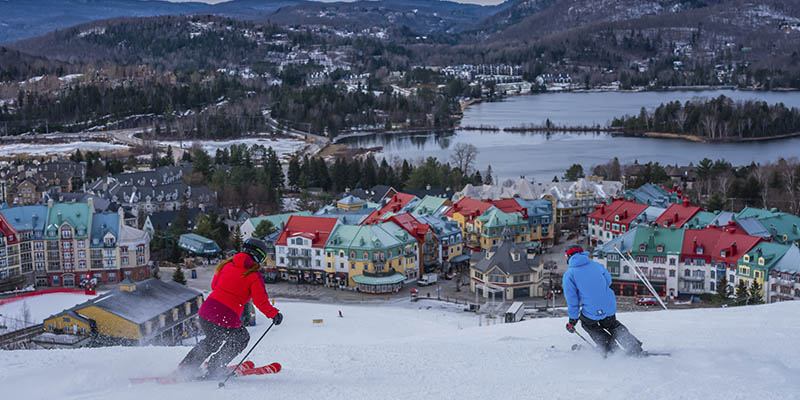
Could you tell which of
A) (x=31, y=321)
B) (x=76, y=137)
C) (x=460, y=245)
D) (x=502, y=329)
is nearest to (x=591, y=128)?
(x=76, y=137)

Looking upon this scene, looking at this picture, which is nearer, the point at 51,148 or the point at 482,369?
the point at 482,369

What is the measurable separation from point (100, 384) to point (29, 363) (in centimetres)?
59

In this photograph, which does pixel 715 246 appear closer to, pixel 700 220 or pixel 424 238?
pixel 700 220

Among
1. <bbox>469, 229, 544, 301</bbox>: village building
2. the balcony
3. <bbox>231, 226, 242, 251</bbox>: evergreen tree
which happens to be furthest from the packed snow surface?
<bbox>231, 226, 242, 251</bbox>: evergreen tree

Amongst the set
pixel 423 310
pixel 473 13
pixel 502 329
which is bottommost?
pixel 423 310

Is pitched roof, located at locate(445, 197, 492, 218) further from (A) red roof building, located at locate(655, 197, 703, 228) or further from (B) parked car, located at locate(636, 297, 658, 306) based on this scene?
(B) parked car, located at locate(636, 297, 658, 306)

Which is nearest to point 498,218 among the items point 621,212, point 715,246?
point 621,212

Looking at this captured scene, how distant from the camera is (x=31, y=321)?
9.16 m

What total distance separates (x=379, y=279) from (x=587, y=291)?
8.26 m

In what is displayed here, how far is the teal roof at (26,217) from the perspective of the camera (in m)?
12.2

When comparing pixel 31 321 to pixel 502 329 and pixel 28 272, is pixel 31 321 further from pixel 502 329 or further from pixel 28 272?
pixel 502 329

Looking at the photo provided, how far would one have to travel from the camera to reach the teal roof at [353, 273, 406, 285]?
11375 millimetres

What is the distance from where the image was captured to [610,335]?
11.1 ft

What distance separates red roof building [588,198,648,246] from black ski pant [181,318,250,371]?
11.5 meters
